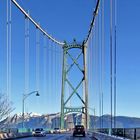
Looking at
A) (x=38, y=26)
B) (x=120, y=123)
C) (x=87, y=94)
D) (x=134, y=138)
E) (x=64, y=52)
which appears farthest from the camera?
(x=120, y=123)

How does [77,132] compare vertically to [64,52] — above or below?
below

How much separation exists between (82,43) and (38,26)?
4487 cm

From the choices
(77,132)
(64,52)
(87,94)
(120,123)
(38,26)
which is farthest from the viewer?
(120,123)

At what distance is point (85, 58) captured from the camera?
360ft

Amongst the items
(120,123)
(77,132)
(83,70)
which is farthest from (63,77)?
(120,123)

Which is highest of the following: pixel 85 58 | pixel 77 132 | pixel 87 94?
pixel 85 58

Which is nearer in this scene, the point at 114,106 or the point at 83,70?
the point at 114,106

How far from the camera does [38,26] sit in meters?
66.0

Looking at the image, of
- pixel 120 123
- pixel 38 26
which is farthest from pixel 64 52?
pixel 120 123

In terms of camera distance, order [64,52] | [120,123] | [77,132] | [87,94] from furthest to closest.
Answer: [120,123]
[64,52]
[87,94]
[77,132]

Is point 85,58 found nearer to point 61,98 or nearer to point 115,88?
point 61,98

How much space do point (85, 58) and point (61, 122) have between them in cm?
1338

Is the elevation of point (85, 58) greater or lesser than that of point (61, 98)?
greater

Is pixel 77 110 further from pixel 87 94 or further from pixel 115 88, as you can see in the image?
pixel 115 88
